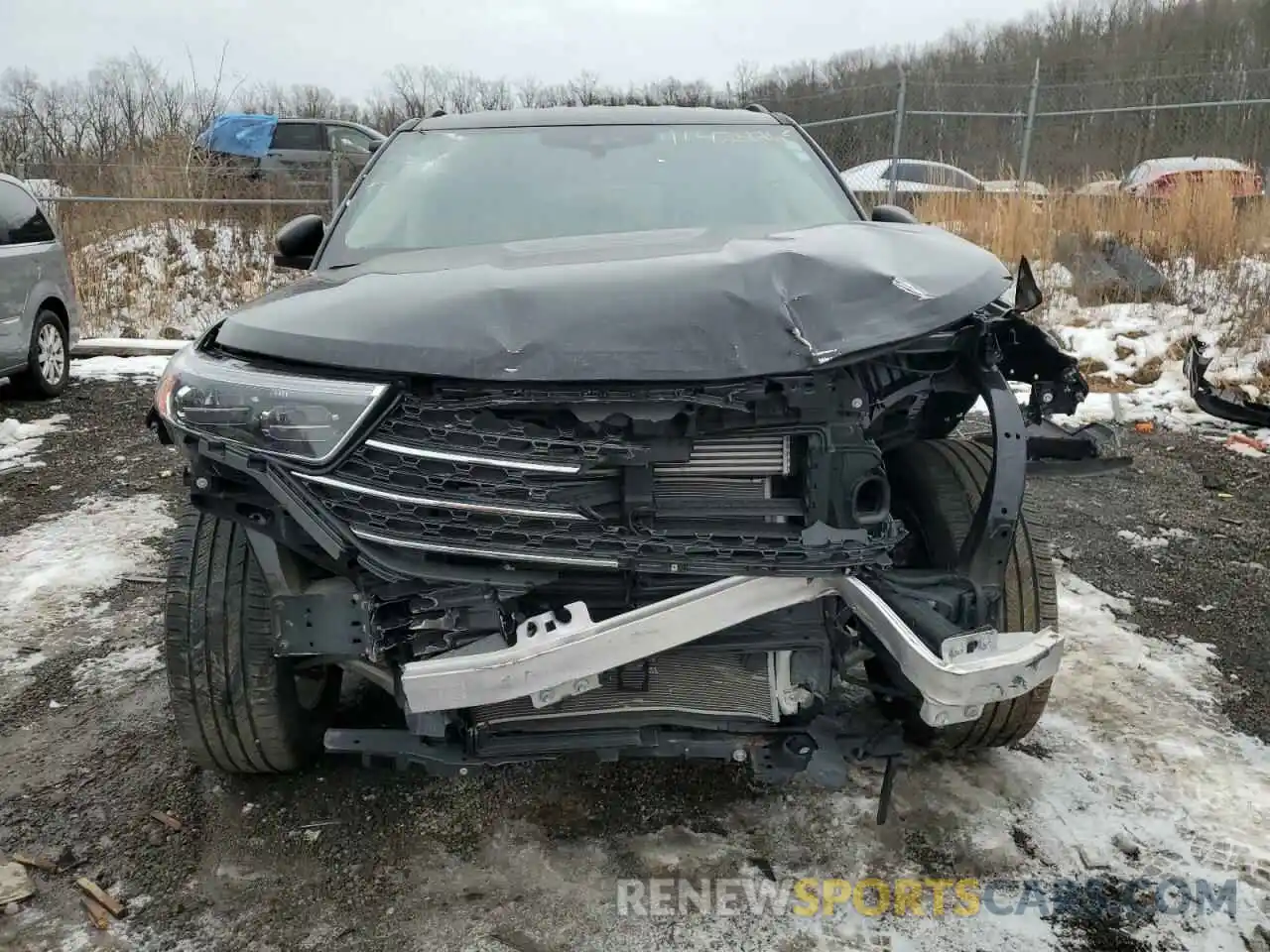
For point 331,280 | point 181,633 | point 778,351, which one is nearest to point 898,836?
point 778,351

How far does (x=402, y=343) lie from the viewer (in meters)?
1.66

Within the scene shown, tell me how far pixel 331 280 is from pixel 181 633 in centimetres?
89

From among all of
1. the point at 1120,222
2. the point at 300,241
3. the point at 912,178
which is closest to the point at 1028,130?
the point at 912,178

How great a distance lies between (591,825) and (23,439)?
5.37 meters

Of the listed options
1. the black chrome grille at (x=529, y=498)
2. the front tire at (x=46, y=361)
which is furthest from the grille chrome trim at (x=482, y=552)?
the front tire at (x=46, y=361)

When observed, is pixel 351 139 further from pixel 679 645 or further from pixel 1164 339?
pixel 679 645

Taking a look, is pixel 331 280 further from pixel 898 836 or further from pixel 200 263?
pixel 200 263

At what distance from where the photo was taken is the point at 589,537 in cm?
167

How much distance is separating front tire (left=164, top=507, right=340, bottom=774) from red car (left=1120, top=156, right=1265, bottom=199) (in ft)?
30.8

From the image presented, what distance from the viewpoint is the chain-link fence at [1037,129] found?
32.8 feet

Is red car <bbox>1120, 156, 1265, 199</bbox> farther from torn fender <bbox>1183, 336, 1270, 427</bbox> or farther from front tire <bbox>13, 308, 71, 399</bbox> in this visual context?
front tire <bbox>13, 308, 71, 399</bbox>

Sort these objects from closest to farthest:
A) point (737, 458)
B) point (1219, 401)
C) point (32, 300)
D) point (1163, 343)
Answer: point (737, 458), point (1219, 401), point (32, 300), point (1163, 343)

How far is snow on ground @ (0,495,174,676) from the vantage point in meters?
3.23

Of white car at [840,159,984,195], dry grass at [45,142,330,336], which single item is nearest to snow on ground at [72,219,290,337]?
dry grass at [45,142,330,336]
